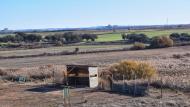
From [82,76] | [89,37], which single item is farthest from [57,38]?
[82,76]

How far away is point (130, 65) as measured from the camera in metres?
39.8

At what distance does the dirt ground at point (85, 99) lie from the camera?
2625 cm

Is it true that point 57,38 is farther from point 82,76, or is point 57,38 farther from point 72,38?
point 82,76

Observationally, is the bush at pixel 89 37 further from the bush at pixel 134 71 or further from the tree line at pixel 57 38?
the bush at pixel 134 71

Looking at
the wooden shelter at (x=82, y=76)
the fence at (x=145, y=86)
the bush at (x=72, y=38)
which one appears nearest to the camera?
the fence at (x=145, y=86)

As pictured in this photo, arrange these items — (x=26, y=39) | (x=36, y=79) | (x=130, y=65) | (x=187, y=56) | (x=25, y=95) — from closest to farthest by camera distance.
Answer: (x=25, y=95) → (x=130, y=65) → (x=36, y=79) → (x=187, y=56) → (x=26, y=39)

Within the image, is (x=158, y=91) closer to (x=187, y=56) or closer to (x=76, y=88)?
(x=76, y=88)

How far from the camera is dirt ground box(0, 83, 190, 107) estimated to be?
2625 centimetres

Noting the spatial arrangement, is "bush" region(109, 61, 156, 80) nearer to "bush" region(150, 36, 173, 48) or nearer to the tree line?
"bush" region(150, 36, 173, 48)

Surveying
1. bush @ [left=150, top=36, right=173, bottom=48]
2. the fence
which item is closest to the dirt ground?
the fence

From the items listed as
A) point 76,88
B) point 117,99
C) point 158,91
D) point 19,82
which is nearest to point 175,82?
point 158,91

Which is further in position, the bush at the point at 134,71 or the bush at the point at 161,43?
the bush at the point at 161,43

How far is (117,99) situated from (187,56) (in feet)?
139

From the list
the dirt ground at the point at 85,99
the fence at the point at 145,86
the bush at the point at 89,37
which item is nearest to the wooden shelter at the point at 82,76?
the dirt ground at the point at 85,99
